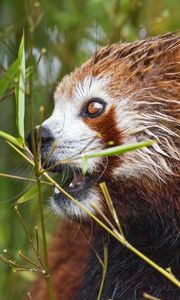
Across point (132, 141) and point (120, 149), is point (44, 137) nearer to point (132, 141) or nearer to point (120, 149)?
point (132, 141)

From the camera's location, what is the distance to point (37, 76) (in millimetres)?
3973

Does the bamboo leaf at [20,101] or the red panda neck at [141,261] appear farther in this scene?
the red panda neck at [141,261]

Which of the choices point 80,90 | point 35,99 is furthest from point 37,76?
point 80,90

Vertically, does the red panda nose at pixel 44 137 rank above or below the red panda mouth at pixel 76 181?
above

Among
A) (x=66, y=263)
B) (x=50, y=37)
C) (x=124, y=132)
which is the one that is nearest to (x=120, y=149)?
(x=124, y=132)

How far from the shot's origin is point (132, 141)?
2.67 m

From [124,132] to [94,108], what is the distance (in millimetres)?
129

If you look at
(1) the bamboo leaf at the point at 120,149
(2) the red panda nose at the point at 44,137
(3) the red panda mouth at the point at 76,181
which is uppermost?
(2) the red panda nose at the point at 44,137

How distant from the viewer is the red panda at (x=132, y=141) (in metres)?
2.66

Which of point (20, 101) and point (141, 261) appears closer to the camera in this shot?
point (20, 101)

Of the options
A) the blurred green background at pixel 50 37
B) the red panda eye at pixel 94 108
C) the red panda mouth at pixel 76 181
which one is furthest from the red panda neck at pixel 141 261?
the blurred green background at pixel 50 37

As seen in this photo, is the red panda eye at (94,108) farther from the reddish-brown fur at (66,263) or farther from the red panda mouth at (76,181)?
the reddish-brown fur at (66,263)

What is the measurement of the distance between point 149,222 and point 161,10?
203 centimetres

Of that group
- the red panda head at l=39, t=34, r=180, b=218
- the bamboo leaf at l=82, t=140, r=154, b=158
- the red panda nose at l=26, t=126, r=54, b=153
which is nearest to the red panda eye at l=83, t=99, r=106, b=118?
the red panda head at l=39, t=34, r=180, b=218
